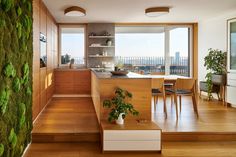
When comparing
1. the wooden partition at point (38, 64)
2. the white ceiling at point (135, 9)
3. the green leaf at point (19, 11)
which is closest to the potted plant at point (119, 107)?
the wooden partition at point (38, 64)

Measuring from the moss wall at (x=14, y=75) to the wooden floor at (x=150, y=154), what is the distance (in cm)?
26

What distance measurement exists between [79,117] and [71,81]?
11.6 feet

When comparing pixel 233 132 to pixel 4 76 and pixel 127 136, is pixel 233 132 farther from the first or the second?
pixel 4 76

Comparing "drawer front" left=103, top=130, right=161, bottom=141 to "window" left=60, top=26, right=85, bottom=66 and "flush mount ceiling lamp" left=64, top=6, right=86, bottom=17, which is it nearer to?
"flush mount ceiling lamp" left=64, top=6, right=86, bottom=17

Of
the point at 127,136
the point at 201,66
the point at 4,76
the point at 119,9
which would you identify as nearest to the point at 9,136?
the point at 4,76

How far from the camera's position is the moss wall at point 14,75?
2.51 metres

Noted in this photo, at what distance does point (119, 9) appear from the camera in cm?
670

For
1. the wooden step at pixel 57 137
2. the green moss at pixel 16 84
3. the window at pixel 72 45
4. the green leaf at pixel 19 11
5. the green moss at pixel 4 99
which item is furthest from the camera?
the window at pixel 72 45

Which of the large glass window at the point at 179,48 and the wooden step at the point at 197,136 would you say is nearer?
the wooden step at the point at 197,136

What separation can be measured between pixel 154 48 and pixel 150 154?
6.44m

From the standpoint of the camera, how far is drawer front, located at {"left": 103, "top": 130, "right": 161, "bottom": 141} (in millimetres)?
3676

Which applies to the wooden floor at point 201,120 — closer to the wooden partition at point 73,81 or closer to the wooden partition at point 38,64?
the wooden partition at point 38,64

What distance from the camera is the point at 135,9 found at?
6.70m

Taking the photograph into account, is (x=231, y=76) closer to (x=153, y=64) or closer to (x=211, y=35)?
(x=211, y=35)
